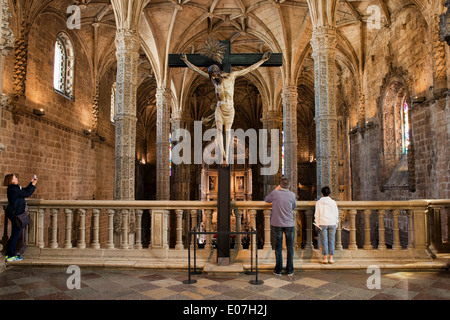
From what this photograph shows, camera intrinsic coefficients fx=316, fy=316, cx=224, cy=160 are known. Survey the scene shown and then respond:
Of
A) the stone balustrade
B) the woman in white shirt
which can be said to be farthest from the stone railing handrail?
the woman in white shirt

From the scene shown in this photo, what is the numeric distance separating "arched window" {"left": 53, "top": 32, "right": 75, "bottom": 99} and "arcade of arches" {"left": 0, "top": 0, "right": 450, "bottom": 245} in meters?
0.06

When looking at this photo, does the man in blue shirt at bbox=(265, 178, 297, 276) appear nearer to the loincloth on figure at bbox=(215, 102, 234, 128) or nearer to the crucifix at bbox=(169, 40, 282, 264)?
the crucifix at bbox=(169, 40, 282, 264)

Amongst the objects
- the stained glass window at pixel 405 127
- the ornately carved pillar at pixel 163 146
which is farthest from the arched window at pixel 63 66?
the stained glass window at pixel 405 127

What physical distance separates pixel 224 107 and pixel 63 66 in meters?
13.0

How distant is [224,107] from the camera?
5195mm

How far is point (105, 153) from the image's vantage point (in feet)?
64.6

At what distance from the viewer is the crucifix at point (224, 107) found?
16.9 ft

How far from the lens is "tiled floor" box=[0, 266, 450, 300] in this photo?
3828 millimetres

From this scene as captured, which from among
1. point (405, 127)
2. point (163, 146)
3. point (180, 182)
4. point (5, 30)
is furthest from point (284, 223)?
point (180, 182)

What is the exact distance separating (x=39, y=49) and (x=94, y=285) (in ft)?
38.9

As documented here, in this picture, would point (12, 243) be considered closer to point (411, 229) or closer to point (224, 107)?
point (224, 107)

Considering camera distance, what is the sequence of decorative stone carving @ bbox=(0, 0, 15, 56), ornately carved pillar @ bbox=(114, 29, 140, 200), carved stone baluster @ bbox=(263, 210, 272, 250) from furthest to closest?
ornately carved pillar @ bbox=(114, 29, 140, 200) < carved stone baluster @ bbox=(263, 210, 272, 250) < decorative stone carving @ bbox=(0, 0, 15, 56)
